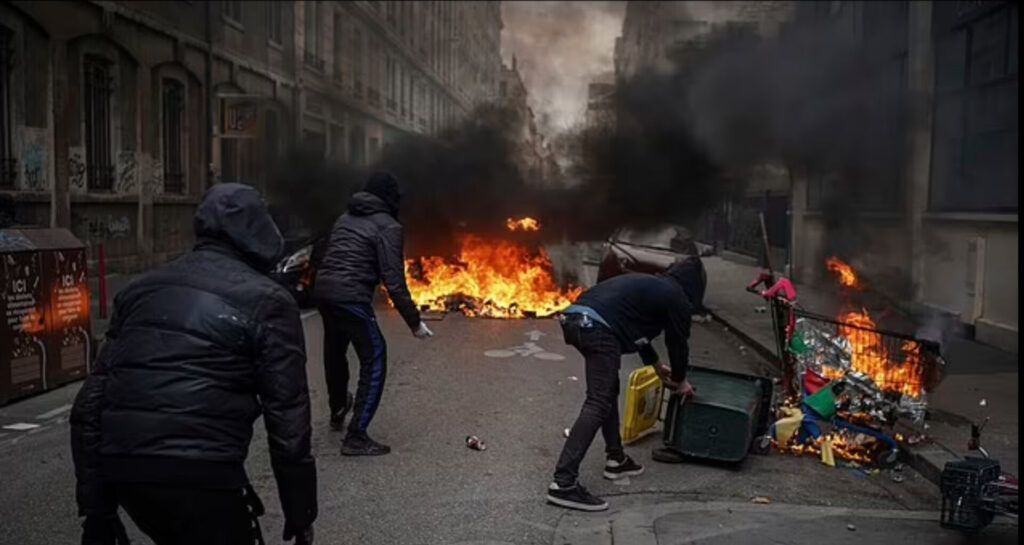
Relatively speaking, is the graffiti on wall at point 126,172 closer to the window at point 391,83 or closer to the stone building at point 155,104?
the stone building at point 155,104

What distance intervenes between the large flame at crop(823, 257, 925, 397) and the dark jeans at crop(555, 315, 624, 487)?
6.94 feet

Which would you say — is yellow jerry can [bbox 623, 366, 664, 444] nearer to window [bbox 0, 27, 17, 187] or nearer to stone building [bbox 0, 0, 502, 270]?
stone building [bbox 0, 0, 502, 270]

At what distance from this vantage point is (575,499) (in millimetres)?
4699

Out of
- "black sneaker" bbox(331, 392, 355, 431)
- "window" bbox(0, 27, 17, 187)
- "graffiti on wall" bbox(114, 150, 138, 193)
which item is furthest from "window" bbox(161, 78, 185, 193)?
"black sneaker" bbox(331, 392, 355, 431)

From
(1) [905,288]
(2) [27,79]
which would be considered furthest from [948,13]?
(2) [27,79]

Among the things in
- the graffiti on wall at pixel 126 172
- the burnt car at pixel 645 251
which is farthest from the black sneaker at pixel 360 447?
the graffiti on wall at pixel 126 172

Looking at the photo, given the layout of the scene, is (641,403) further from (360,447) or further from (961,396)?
(961,396)

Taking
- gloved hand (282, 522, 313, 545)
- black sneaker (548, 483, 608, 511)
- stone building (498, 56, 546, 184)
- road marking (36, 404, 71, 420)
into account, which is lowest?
road marking (36, 404, 71, 420)

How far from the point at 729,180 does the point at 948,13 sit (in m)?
3.69

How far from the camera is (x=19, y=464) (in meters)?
5.45

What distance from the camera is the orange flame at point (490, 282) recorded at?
1327 centimetres

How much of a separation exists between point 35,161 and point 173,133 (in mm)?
5485

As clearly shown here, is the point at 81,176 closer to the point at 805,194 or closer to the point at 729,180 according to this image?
the point at 729,180

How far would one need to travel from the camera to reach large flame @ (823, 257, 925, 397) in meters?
6.08
